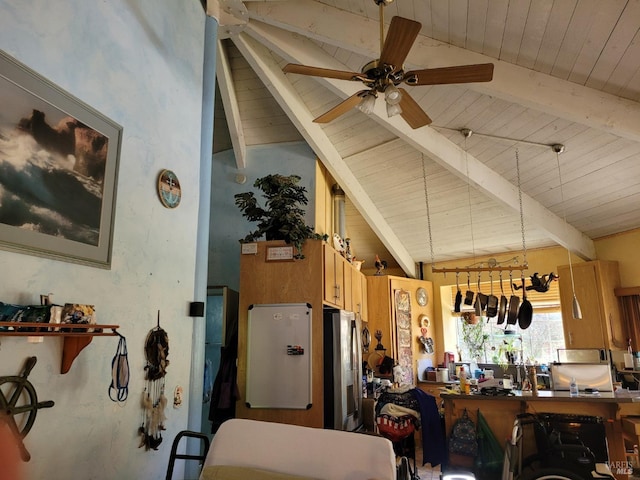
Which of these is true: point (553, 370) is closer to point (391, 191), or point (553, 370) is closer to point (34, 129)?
point (391, 191)

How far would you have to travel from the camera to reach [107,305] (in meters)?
2.42

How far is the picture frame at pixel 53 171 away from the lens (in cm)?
194

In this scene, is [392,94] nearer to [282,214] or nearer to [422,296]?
[282,214]

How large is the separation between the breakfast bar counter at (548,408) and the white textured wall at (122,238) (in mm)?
2521

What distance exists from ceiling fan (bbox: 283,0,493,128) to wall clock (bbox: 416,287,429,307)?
4632 millimetres

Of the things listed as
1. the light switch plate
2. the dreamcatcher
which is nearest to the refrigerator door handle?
the light switch plate

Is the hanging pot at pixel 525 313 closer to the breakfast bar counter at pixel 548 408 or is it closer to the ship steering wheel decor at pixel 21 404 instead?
the breakfast bar counter at pixel 548 408

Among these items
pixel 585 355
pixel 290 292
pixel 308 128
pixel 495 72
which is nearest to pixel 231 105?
pixel 308 128

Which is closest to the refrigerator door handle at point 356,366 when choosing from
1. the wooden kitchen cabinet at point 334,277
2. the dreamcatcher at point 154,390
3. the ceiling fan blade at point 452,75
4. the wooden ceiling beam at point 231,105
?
the wooden kitchen cabinet at point 334,277

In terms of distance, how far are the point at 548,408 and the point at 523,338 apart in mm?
3203

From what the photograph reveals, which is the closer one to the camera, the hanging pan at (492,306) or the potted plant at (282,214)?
the potted plant at (282,214)

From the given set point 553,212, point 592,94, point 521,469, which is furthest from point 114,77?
point 553,212

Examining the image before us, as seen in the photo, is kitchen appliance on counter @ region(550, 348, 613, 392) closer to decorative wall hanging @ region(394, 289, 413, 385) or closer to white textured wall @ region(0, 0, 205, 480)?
decorative wall hanging @ region(394, 289, 413, 385)

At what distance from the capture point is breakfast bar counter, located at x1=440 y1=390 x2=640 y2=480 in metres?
3.84
